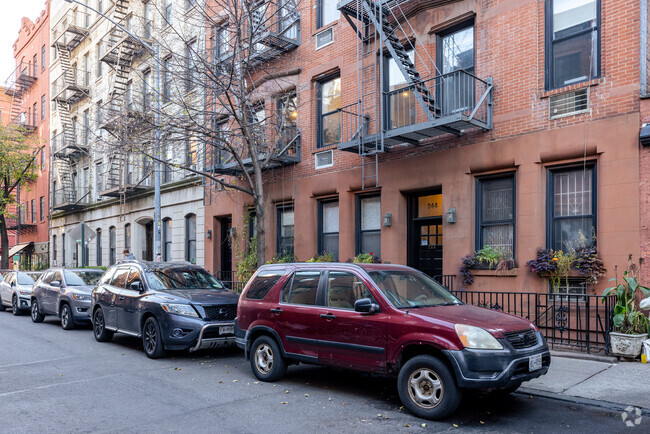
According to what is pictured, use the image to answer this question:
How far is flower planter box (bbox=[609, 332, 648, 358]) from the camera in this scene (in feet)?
27.7

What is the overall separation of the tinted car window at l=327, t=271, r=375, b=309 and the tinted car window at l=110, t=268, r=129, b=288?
19.4ft

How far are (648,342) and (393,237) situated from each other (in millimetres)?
6285

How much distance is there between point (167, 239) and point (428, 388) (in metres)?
19.4

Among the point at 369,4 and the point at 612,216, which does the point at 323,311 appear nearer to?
the point at 612,216

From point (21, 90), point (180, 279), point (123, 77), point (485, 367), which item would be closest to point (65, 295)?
point (180, 279)

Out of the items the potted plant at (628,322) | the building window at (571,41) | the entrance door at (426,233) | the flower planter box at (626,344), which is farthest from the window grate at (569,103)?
the flower planter box at (626,344)

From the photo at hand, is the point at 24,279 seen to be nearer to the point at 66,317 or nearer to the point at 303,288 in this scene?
the point at 66,317

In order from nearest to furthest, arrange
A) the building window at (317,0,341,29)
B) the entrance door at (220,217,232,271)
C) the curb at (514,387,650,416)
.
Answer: the curb at (514,387,650,416)
the building window at (317,0,341,29)
the entrance door at (220,217,232,271)

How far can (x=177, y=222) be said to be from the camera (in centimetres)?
2245

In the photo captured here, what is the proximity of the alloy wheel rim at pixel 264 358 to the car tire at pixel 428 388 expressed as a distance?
2.36m

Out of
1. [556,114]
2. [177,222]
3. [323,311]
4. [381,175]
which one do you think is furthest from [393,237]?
[177,222]

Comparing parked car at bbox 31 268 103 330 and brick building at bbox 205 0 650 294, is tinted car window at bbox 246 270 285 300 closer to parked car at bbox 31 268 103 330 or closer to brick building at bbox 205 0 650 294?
brick building at bbox 205 0 650 294

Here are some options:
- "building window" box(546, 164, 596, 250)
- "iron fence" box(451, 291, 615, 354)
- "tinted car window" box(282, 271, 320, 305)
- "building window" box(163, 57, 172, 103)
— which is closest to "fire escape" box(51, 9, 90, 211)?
"building window" box(163, 57, 172, 103)

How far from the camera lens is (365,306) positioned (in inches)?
258
